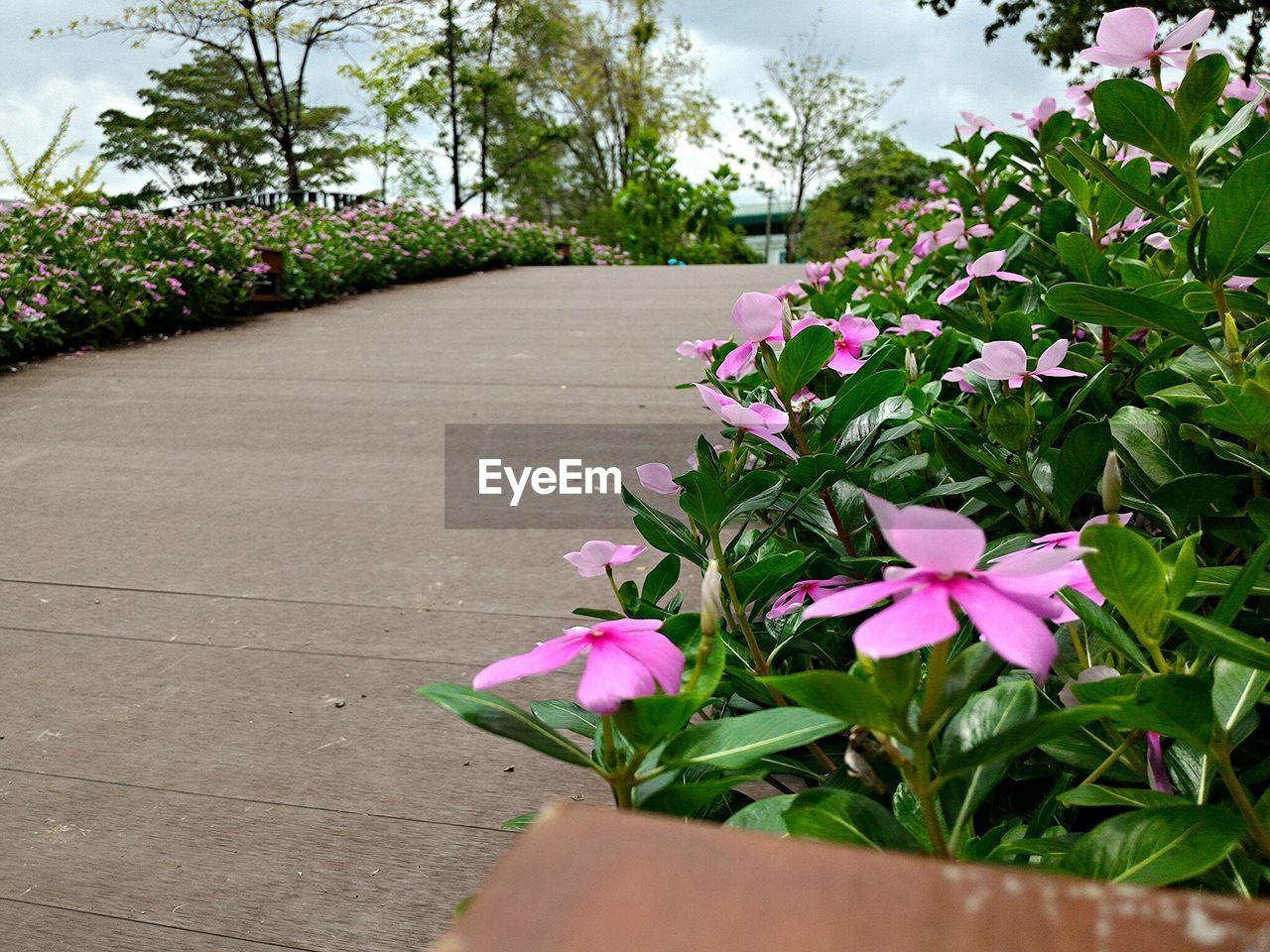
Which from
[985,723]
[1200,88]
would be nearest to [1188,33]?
[1200,88]

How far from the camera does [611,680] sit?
1.61 ft

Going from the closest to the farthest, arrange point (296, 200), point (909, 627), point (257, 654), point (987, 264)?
point (909, 627) → point (987, 264) → point (257, 654) → point (296, 200)

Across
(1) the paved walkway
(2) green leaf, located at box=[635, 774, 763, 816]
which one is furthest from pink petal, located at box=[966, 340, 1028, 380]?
(1) the paved walkway

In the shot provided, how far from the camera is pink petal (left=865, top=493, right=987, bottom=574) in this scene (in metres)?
0.38

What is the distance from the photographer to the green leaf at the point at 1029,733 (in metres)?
0.43

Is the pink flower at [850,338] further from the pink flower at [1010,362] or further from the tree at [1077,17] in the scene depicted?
the tree at [1077,17]

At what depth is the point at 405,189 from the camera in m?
27.9

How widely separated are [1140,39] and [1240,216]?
0.27m

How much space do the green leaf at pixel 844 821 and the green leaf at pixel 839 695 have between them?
0.23ft

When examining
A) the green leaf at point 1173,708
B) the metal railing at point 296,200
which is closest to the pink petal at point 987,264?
the green leaf at point 1173,708

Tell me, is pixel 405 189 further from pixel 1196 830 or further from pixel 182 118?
pixel 1196 830

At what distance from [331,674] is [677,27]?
28.6 m

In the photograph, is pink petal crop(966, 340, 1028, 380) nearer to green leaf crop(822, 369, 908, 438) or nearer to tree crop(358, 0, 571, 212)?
green leaf crop(822, 369, 908, 438)

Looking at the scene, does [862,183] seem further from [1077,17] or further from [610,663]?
[610,663]
